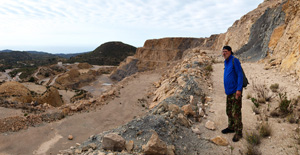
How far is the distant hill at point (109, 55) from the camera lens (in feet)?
229

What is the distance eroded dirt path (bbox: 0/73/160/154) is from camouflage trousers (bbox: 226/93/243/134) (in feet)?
15.5

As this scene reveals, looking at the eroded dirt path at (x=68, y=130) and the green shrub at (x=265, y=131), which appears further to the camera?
the eroded dirt path at (x=68, y=130)

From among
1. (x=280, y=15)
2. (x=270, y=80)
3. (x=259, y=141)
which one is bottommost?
(x=259, y=141)

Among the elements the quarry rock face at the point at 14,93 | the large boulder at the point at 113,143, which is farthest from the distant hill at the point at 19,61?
the large boulder at the point at 113,143

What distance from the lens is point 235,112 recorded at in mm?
2994

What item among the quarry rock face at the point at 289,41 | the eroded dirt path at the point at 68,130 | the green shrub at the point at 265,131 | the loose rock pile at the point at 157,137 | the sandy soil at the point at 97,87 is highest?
the quarry rock face at the point at 289,41

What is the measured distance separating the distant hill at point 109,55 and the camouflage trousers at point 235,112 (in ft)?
219

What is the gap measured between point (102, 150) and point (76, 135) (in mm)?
4143

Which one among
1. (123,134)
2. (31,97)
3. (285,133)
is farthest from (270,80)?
(31,97)

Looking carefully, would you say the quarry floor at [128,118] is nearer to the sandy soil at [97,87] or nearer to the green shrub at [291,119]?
the green shrub at [291,119]

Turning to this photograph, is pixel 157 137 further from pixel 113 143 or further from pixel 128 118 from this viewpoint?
pixel 128 118

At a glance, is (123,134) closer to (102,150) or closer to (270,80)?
(102,150)

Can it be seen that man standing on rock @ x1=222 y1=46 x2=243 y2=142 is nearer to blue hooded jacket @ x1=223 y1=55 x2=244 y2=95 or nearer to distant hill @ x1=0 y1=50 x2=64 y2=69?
blue hooded jacket @ x1=223 y1=55 x2=244 y2=95

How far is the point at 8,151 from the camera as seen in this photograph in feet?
17.3
